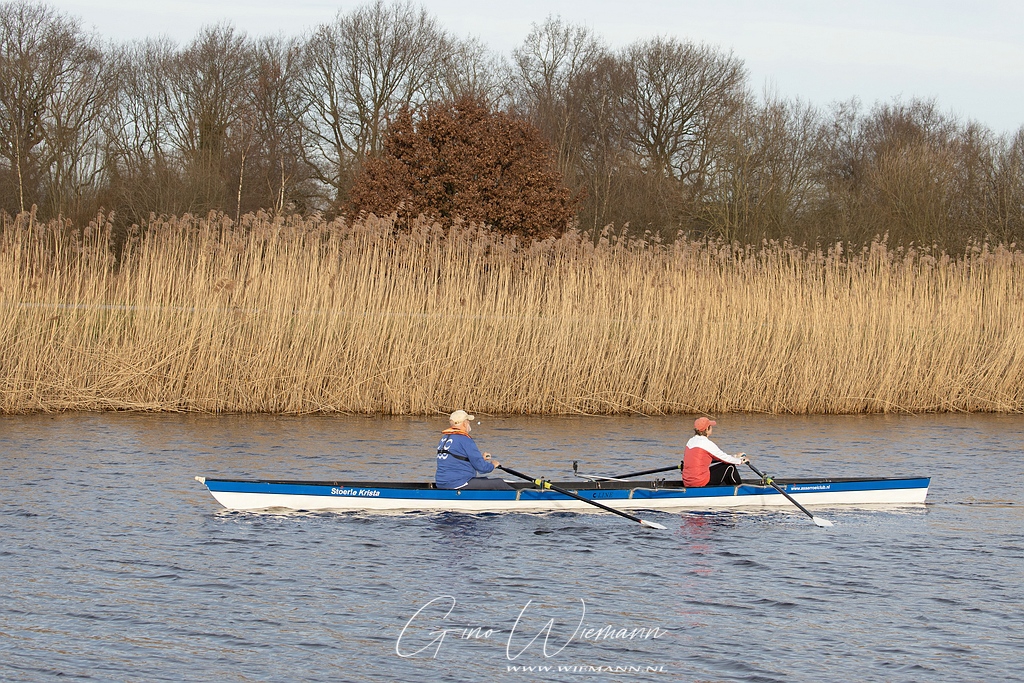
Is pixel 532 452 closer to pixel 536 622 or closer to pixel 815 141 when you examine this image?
pixel 536 622

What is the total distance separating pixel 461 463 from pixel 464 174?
1288 centimetres

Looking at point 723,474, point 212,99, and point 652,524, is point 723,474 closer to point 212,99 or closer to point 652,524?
point 652,524

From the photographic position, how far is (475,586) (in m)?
8.14

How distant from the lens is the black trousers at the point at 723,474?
36.0ft

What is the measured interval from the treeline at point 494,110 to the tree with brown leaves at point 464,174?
98cm

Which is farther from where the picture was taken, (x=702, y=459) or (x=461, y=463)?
(x=702, y=459)

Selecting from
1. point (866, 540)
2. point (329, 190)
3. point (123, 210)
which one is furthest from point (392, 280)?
point (329, 190)

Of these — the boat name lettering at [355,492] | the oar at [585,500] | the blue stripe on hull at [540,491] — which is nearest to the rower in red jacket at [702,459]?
the blue stripe on hull at [540,491]

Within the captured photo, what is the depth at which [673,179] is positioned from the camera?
35.5 metres

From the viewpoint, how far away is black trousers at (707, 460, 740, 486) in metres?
11.0

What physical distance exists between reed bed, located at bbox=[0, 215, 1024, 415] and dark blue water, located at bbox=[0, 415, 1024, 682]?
3.02 metres

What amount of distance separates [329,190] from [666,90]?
11.6 m

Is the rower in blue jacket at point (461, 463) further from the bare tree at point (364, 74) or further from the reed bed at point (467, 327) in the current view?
the bare tree at point (364, 74)

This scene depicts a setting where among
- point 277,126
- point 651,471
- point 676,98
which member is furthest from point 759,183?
point 651,471
